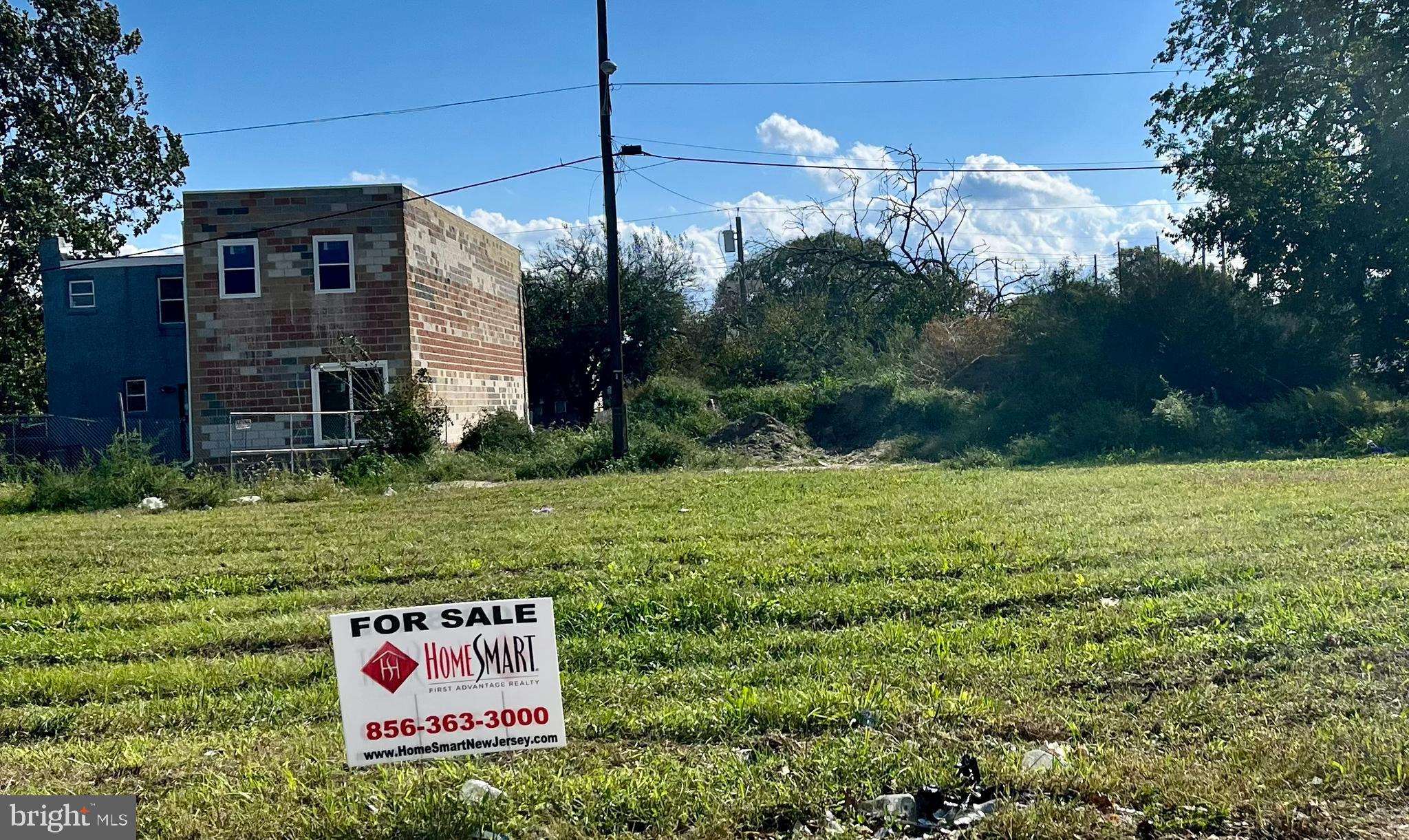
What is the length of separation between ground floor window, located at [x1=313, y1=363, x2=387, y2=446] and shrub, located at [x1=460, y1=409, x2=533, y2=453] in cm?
245

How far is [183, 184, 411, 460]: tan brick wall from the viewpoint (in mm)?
22609

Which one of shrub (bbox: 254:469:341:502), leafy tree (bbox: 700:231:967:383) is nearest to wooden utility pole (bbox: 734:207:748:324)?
leafy tree (bbox: 700:231:967:383)

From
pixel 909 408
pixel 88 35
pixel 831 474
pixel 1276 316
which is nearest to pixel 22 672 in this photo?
pixel 831 474

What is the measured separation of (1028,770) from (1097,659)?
1.55m

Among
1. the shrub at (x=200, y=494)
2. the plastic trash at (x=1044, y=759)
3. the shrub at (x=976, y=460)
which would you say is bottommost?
the plastic trash at (x=1044, y=759)

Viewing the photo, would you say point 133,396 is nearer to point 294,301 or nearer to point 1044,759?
point 294,301

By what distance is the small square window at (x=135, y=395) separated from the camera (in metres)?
28.2

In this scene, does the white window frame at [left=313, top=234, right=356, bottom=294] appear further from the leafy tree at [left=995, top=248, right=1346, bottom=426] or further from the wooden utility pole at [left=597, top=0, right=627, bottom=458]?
the leafy tree at [left=995, top=248, right=1346, bottom=426]

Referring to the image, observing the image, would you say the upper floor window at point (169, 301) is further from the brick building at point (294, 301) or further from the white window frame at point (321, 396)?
the white window frame at point (321, 396)

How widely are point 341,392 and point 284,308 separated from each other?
7.18ft

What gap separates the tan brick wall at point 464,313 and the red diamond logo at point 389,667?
65.3 ft

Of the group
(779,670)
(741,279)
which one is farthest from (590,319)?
(779,670)

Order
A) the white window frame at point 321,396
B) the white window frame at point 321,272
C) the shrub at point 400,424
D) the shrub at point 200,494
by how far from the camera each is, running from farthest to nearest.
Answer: the white window frame at point 321,272, the white window frame at point 321,396, the shrub at point 400,424, the shrub at point 200,494

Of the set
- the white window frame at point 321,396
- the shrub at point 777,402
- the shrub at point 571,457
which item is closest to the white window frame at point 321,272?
the white window frame at point 321,396
